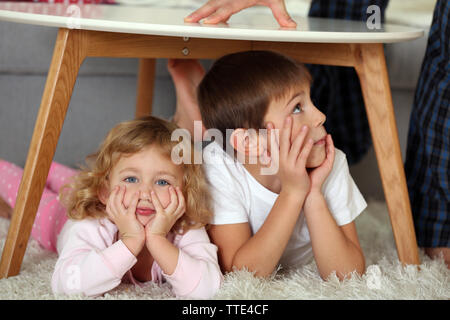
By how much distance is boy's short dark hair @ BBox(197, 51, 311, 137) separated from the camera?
880mm

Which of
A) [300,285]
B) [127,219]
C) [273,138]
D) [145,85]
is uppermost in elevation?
[145,85]

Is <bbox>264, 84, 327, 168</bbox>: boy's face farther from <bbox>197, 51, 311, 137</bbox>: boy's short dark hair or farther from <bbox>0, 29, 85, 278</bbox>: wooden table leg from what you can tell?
<bbox>0, 29, 85, 278</bbox>: wooden table leg

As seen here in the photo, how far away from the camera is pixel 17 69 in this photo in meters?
1.42

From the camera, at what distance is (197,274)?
2.69 feet

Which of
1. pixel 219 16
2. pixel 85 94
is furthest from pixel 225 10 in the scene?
pixel 85 94

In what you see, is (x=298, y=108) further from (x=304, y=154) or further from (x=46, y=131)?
(x=46, y=131)

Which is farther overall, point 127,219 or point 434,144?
point 434,144

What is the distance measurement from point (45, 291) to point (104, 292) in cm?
9

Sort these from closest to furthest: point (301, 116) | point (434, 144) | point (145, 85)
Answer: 1. point (301, 116)
2. point (434, 144)
3. point (145, 85)

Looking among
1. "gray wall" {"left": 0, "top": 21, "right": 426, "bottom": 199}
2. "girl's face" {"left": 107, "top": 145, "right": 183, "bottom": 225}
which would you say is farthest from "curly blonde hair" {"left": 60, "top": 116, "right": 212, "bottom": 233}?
"gray wall" {"left": 0, "top": 21, "right": 426, "bottom": 199}

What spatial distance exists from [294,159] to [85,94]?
0.81 meters

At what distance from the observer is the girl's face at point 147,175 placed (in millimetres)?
841
